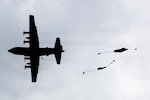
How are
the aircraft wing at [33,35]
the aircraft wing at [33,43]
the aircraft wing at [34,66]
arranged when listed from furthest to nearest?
the aircraft wing at [34,66] < the aircraft wing at [33,43] < the aircraft wing at [33,35]

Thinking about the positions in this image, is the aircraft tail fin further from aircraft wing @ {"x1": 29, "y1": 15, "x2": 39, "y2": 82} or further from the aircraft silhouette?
aircraft wing @ {"x1": 29, "y1": 15, "x2": 39, "y2": 82}

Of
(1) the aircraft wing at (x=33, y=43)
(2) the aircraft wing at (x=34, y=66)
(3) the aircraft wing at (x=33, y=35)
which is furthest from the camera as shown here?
(2) the aircraft wing at (x=34, y=66)

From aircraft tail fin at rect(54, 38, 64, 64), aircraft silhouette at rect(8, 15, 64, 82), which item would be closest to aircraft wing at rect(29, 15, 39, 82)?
aircraft silhouette at rect(8, 15, 64, 82)

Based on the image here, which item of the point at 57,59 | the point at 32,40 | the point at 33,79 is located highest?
the point at 32,40

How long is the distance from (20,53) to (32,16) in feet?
38.5

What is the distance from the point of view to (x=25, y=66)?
3597 inches

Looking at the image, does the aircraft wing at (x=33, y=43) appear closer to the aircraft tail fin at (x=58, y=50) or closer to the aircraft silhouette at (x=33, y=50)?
the aircraft silhouette at (x=33, y=50)

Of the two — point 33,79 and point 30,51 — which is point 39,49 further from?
point 33,79

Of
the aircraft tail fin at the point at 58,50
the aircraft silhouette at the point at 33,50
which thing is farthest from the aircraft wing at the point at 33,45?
the aircraft tail fin at the point at 58,50

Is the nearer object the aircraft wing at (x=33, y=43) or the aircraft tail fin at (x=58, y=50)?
the aircraft wing at (x=33, y=43)

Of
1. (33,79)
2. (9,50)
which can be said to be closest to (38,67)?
(33,79)

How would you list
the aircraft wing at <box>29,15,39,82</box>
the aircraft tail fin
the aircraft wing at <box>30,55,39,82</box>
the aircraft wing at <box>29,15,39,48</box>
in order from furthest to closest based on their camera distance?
the aircraft wing at <box>30,55,39,82</box>, the aircraft tail fin, the aircraft wing at <box>29,15,39,82</box>, the aircraft wing at <box>29,15,39,48</box>

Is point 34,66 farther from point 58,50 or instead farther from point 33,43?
point 58,50

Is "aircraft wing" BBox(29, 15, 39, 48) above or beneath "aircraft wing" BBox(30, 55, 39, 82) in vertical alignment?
above
